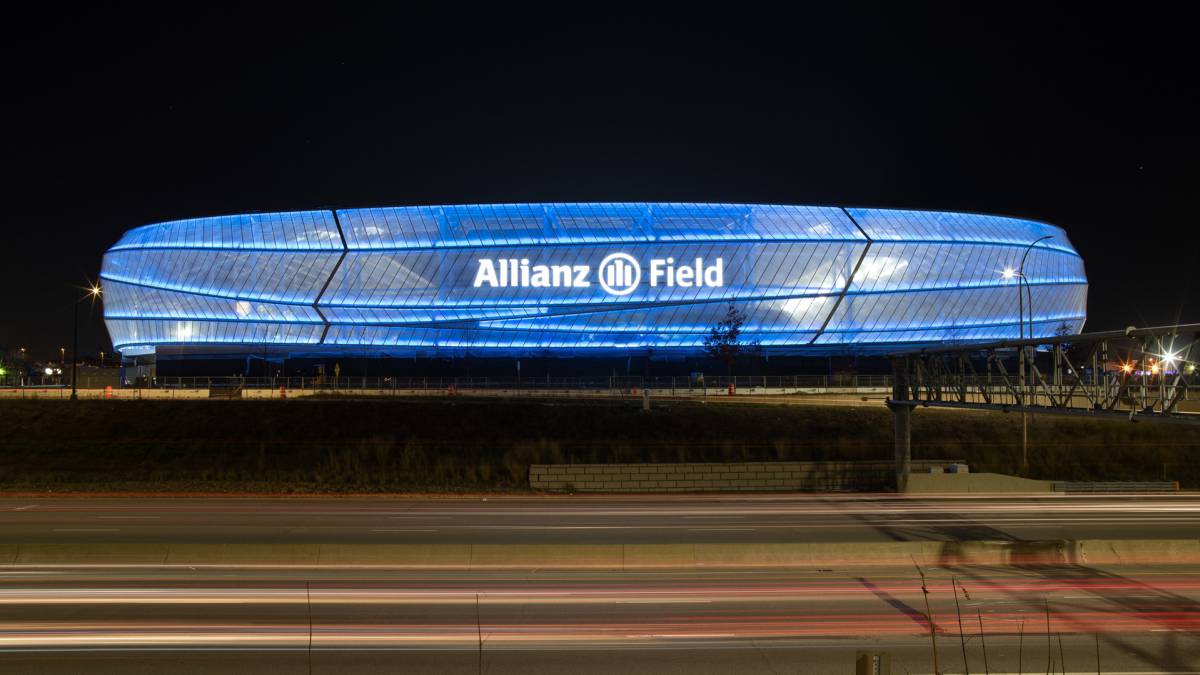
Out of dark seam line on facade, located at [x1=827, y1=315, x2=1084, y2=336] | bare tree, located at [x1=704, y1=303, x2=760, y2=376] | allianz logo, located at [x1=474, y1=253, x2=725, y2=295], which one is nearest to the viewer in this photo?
bare tree, located at [x1=704, y1=303, x2=760, y2=376]

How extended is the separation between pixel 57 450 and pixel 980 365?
2527 inches

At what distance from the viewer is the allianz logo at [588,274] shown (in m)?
82.3

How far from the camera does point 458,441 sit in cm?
3747

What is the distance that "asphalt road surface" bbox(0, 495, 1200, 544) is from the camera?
19.4 metres

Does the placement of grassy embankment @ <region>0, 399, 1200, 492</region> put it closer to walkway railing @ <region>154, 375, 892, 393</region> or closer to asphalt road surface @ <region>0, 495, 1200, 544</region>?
asphalt road surface @ <region>0, 495, 1200, 544</region>

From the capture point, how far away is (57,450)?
35469 mm

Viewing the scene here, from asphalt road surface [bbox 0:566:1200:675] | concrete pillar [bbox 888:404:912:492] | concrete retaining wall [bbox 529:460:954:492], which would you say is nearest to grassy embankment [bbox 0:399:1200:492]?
concrete retaining wall [bbox 529:460:954:492]

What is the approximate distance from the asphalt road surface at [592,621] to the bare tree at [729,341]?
209 feet

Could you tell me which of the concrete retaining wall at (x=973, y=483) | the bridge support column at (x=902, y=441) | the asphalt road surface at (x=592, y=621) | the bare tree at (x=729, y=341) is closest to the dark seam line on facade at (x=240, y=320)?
the bare tree at (x=729, y=341)

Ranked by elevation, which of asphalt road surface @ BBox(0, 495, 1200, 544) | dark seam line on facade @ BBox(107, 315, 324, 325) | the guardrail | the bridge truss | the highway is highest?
dark seam line on facade @ BBox(107, 315, 324, 325)

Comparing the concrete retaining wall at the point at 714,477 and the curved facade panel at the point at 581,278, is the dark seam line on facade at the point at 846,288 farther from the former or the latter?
the concrete retaining wall at the point at 714,477

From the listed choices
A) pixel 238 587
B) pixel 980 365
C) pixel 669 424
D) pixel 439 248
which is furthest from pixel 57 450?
pixel 980 365

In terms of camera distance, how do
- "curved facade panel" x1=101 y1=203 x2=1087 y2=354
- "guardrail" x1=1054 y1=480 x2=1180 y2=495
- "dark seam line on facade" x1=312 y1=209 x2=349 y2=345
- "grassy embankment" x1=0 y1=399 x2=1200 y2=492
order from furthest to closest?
"dark seam line on facade" x1=312 y1=209 x2=349 y2=345 < "curved facade panel" x1=101 y1=203 x2=1087 y2=354 < "grassy embankment" x1=0 y1=399 x2=1200 y2=492 < "guardrail" x1=1054 y1=480 x2=1180 y2=495

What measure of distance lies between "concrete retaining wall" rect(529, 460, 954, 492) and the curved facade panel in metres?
53.0
